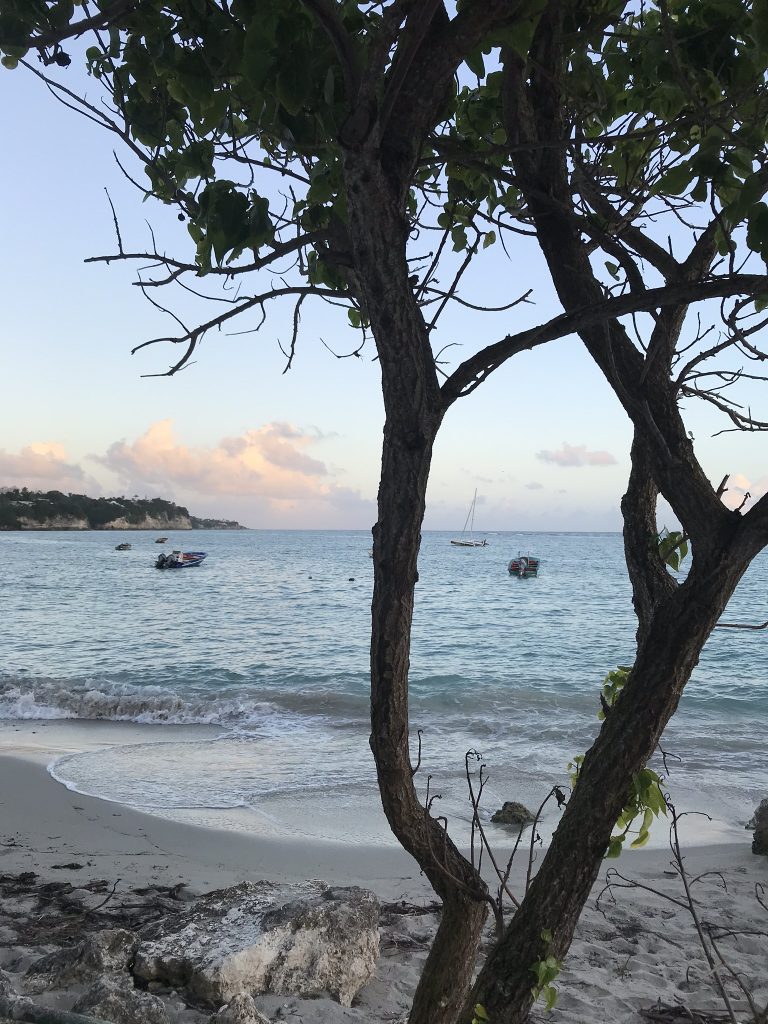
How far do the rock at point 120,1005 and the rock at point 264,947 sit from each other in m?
0.30

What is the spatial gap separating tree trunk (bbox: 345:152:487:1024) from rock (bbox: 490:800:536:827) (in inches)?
199

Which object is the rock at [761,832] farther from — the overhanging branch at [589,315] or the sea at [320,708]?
the overhanging branch at [589,315]

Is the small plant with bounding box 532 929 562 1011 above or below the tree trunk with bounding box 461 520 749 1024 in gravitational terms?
below

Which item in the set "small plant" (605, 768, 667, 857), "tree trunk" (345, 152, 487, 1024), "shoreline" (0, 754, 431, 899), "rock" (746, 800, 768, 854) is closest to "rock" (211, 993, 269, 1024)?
Answer: "tree trunk" (345, 152, 487, 1024)

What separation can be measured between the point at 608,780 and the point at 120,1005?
213 centimetres

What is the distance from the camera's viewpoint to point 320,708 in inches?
547

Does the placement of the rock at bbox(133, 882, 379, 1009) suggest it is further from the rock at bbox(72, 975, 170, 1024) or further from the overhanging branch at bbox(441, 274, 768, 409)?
the overhanging branch at bbox(441, 274, 768, 409)

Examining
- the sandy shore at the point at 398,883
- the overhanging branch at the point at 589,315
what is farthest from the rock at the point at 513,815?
the overhanging branch at the point at 589,315

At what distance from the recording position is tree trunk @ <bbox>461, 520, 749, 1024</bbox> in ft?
6.29

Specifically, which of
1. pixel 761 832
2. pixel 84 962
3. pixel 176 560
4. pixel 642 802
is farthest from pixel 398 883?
pixel 176 560

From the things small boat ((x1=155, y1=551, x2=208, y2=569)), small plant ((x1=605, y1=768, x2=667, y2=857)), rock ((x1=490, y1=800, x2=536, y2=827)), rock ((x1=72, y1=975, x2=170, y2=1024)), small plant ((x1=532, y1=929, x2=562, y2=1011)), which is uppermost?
small plant ((x1=605, y1=768, x2=667, y2=857))

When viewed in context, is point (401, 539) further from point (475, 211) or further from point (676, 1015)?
point (676, 1015)

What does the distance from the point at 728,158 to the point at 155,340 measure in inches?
53.1

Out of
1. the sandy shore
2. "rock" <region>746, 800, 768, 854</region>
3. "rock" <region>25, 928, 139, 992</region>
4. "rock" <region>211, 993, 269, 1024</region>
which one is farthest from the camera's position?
"rock" <region>746, 800, 768, 854</region>
